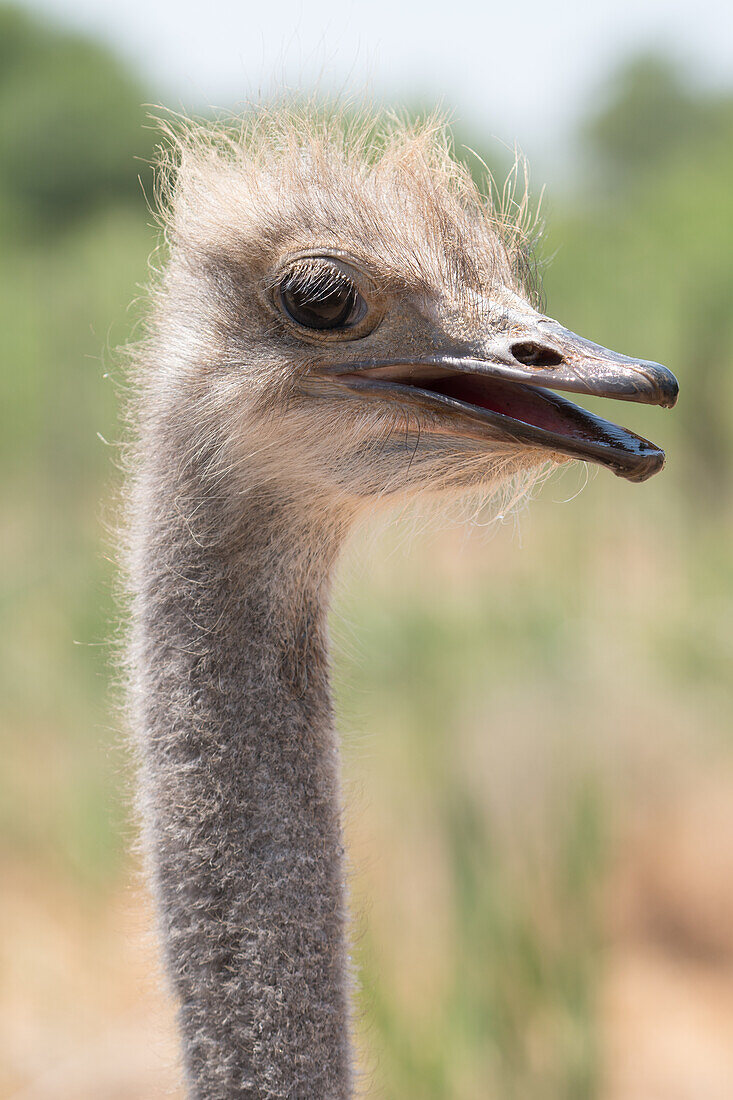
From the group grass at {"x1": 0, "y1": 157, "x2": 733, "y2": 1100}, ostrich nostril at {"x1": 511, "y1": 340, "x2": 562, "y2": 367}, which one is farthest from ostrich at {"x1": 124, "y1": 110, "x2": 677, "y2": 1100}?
grass at {"x1": 0, "y1": 157, "x2": 733, "y2": 1100}

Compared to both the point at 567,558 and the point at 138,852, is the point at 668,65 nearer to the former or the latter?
the point at 567,558

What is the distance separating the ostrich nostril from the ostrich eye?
0.77ft

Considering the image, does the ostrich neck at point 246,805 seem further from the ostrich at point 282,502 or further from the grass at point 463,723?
the grass at point 463,723

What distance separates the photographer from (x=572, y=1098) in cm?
380

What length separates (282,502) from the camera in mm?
1858

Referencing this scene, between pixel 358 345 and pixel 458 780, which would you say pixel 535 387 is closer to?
pixel 358 345

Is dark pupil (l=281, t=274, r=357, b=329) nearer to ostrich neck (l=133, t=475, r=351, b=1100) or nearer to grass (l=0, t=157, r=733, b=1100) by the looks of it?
ostrich neck (l=133, t=475, r=351, b=1100)

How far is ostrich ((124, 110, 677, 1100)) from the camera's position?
176 centimetres

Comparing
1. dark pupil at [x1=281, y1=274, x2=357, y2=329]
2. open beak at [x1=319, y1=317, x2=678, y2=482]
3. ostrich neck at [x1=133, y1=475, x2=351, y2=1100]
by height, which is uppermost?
dark pupil at [x1=281, y1=274, x2=357, y2=329]

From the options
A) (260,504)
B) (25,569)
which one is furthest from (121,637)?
(25,569)

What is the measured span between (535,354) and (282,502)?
1.39 feet

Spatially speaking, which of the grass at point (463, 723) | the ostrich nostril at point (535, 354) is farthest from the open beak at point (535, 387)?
the grass at point (463, 723)

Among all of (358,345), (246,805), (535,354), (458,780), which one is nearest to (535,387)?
(535,354)

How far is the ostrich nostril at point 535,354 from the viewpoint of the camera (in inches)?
66.3
